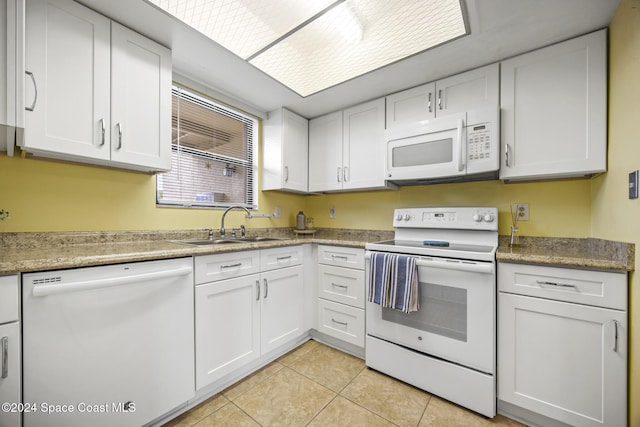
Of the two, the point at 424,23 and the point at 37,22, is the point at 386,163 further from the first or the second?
the point at 37,22

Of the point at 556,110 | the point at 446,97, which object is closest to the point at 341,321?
the point at 446,97

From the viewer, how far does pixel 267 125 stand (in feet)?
8.52

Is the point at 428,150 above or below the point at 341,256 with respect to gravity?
above

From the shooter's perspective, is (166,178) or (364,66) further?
(166,178)

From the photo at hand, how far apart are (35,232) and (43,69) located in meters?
0.87

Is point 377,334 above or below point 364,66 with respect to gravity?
below

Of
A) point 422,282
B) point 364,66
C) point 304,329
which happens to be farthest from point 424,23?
point 304,329

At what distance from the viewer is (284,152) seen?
250cm

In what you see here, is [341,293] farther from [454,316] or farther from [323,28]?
[323,28]

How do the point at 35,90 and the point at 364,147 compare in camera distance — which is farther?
the point at 364,147

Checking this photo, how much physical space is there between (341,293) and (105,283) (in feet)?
5.12

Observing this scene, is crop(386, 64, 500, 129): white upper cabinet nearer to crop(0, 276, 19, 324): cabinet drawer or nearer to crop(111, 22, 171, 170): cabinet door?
crop(111, 22, 171, 170): cabinet door

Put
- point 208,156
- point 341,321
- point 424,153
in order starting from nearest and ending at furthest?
point 424,153
point 341,321
point 208,156

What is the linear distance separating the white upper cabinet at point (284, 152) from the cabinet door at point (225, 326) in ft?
3.67
